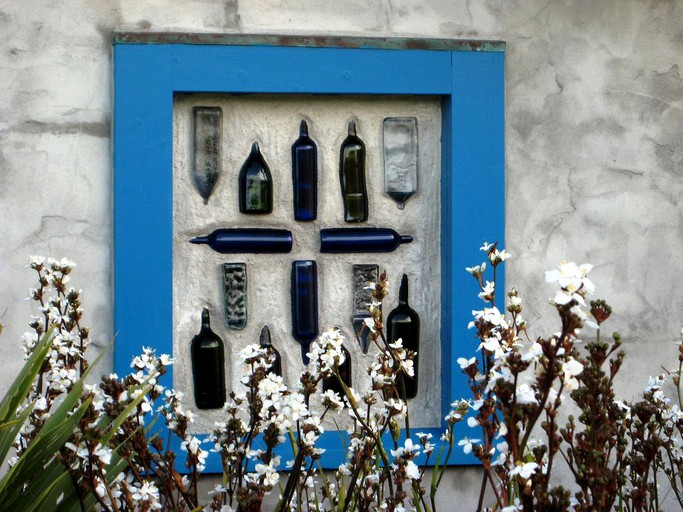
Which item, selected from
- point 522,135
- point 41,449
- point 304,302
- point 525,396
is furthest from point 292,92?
point 525,396

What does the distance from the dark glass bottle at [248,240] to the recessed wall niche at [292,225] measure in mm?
23

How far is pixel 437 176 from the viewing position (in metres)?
3.57

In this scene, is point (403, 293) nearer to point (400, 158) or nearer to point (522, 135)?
point (400, 158)

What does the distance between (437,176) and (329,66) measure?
0.53 meters

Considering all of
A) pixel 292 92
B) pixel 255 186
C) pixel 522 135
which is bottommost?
pixel 255 186

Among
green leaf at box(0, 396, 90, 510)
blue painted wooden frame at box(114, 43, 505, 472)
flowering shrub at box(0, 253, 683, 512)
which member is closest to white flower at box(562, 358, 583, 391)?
flowering shrub at box(0, 253, 683, 512)

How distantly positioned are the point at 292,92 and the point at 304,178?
0.96 ft

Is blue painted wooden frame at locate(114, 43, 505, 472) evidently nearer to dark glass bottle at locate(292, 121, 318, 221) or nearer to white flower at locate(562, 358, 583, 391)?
dark glass bottle at locate(292, 121, 318, 221)

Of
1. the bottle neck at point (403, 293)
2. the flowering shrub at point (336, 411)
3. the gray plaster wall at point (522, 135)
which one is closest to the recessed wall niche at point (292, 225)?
the bottle neck at point (403, 293)

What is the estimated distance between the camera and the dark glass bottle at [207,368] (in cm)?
344

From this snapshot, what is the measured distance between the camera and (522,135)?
357 centimetres

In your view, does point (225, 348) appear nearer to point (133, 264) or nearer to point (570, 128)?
point (133, 264)

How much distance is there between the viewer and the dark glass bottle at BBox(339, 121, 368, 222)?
3527 mm

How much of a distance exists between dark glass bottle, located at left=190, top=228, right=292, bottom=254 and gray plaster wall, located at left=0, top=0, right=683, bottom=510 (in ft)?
1.16
